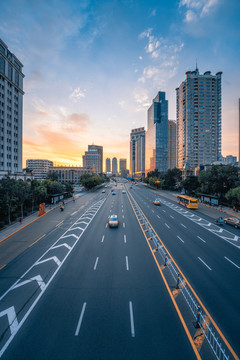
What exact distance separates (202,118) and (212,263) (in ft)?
390

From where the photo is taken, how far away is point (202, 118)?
107625mm

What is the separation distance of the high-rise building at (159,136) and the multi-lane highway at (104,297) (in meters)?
146

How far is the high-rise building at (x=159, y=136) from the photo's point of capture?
15700 cm

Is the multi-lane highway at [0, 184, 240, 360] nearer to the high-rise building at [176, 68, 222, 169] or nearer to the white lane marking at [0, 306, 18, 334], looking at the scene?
the white lane marking at [0, 306, 18, 334]

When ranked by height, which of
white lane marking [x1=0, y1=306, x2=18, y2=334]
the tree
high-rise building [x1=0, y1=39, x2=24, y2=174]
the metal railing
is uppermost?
high-rise building [x1=0, y1=39, x2=24, y2=174]

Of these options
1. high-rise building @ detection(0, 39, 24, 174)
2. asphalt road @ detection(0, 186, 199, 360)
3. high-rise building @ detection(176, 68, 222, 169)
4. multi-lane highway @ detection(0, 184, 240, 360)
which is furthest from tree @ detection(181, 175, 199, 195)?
high-rise building @ detection(0, 39, 24, 174)

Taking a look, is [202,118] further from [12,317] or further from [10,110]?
[12,317]

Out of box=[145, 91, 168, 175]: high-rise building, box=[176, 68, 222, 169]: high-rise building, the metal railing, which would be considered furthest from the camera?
box=[145, 91, 168, 175]: high-rise building

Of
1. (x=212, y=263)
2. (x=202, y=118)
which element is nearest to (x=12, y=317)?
(x=212, y=263)

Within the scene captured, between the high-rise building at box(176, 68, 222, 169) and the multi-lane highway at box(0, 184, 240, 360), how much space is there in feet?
336

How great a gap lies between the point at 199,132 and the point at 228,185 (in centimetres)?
8151

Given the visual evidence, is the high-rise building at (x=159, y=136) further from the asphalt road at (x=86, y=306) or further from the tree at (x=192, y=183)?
the asphalt road at (x=86, y=306)

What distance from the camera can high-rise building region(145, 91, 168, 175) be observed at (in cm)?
15700

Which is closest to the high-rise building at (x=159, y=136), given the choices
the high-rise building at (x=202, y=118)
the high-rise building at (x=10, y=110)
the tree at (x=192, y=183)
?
the high-rise building at (x=202, y=118)
